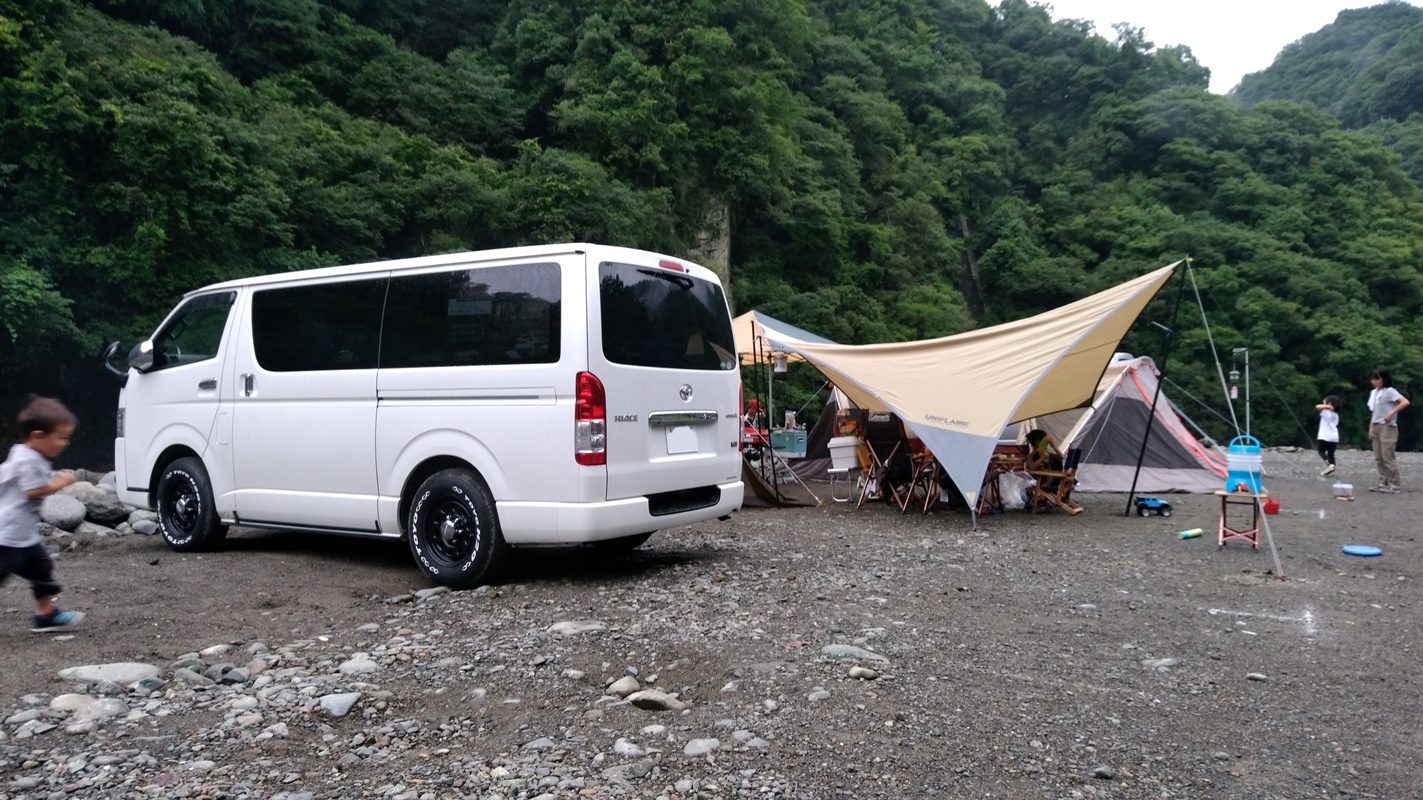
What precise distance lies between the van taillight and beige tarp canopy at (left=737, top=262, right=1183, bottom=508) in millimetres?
4417

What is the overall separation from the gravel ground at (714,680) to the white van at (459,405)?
442 mm

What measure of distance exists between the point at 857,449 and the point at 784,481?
2873mm

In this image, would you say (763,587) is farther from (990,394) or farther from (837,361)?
(837,361)

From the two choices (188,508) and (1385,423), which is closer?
(188,508)

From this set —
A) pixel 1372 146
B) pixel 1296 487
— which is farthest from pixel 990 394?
pixel 1372 146

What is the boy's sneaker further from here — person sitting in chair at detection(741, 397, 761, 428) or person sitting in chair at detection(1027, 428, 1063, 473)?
person sitting in chair at detection(741, 397, 761, 428)

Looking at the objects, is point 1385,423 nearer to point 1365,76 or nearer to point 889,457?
point 889,457

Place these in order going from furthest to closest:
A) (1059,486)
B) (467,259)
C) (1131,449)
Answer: (1131,449) < (1059,486) < (467,259)

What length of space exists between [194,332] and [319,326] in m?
1.38

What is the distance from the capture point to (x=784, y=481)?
44.2 ft

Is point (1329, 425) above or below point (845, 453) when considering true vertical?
above

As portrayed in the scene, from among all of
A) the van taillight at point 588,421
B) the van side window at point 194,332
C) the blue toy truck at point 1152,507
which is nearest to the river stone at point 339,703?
the van taillight at point 588,421

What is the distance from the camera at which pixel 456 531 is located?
18.0 ft

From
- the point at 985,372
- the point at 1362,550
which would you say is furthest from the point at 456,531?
the point at 1362,550
